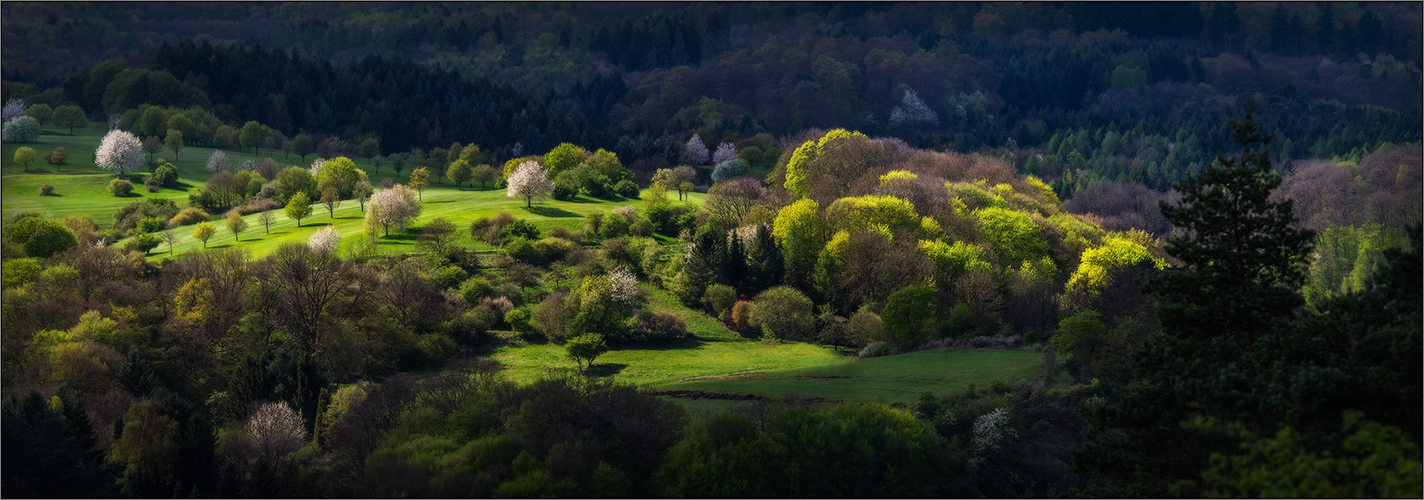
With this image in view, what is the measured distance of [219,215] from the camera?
10256cm

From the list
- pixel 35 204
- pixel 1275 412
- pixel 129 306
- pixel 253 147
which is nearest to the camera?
pixel 1275 412

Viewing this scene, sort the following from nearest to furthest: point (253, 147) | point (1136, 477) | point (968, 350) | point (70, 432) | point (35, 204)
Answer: point (1136, 477), point (70, 432), point (968, 350), point (35, 204), point (253, 147)

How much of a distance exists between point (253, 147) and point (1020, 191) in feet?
338

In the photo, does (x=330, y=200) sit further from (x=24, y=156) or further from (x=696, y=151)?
(x=696, y=151)

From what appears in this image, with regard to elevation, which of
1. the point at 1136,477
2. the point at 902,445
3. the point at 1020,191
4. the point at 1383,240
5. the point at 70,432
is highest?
the point at 1136,477

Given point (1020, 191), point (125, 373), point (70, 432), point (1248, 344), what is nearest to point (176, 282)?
point (125, 373)

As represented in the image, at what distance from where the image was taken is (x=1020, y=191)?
109 meters

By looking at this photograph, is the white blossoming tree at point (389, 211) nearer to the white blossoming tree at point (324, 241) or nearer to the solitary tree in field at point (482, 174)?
the white blossoming tree at point (324, 241)

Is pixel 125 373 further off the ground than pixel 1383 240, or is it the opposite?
pixel 125 373

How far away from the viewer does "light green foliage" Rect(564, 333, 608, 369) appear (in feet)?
196

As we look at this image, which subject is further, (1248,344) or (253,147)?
(253,147)

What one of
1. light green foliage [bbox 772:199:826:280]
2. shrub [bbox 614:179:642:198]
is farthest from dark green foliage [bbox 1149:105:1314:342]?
shrub [bbox 614:179:642:198]

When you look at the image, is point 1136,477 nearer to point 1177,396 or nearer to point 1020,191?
point 1177,396

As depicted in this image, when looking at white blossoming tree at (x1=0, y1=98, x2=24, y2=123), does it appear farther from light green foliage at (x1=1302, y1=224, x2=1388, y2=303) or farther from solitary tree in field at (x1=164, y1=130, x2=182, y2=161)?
light green foliage at (x1=1302, y1=224, x2=1388, y2=303)
